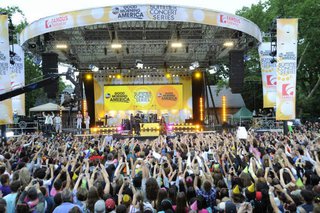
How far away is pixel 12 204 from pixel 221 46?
1774 centimetres

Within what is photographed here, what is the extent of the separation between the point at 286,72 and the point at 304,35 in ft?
50.6

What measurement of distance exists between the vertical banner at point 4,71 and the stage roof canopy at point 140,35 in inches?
102

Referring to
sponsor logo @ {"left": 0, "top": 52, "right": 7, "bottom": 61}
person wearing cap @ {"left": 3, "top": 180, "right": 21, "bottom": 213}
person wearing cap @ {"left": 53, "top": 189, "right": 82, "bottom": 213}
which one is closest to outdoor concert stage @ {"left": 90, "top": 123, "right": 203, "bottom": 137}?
sponsor logo @ {"left": 0, "top": 52, "right": 7, "bottom": 61}

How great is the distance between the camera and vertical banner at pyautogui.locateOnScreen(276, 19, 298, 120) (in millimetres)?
13586

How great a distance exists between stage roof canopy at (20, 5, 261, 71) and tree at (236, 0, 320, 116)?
7.80 m

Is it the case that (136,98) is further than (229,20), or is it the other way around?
(136,98)

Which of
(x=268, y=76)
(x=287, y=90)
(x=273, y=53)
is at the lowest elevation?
(x=287, y=90)

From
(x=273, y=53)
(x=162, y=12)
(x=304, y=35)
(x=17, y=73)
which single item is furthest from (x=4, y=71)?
(x=304, y=35)

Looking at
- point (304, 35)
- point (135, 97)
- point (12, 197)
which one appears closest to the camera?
point (12, 197)

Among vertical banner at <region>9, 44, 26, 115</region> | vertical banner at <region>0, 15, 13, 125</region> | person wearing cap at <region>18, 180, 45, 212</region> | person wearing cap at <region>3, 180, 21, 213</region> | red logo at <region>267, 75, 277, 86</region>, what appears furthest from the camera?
red logo at <region>267, 75, 277, 86</region>

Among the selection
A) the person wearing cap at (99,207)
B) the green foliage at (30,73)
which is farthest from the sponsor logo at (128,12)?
the green foliage at (30,73)

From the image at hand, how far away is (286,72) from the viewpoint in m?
13.7

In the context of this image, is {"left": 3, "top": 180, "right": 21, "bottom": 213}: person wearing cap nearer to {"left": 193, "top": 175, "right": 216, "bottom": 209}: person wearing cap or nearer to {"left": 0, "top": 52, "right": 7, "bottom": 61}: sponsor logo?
Answer: {"left": 193, "top": 175, "right": 216, "bottom": 209}: person wearing cap

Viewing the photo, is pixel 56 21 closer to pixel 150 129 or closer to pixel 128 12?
pixel 128 12
